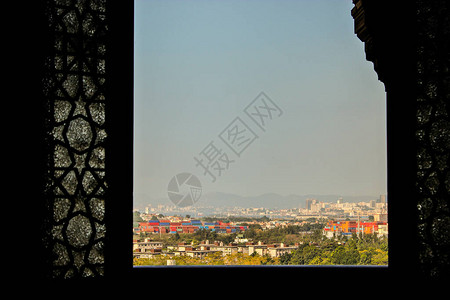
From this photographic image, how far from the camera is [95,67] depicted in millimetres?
1646

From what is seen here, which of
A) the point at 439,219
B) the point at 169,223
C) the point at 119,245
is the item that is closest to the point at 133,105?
the point at 119,245

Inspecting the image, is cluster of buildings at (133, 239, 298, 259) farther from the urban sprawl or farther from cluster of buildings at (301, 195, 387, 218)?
cluster of buildings at (301, 195, 387, 218)

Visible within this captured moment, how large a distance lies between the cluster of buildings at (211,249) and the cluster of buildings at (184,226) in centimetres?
9

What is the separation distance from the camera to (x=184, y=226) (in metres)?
2.95

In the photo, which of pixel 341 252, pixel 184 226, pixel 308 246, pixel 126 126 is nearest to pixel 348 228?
pixel 341 252

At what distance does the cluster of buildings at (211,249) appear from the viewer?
2711 millimetres

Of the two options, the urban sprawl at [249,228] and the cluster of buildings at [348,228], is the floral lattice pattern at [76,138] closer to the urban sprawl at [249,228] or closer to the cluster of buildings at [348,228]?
the urban sprawl at [249,228]

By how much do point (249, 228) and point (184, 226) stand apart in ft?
1.41

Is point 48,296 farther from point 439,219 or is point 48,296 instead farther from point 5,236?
point 439,219

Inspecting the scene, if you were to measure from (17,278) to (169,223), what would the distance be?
4.78 ft

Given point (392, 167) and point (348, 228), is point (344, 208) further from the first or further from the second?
point (392, 167)

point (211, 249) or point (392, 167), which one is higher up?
point (392, 167)

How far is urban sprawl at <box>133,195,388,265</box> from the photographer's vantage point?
9.18 feet

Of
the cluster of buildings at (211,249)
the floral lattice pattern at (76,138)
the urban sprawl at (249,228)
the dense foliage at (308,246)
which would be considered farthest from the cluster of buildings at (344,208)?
the floral lattice pattern at (76,138)
